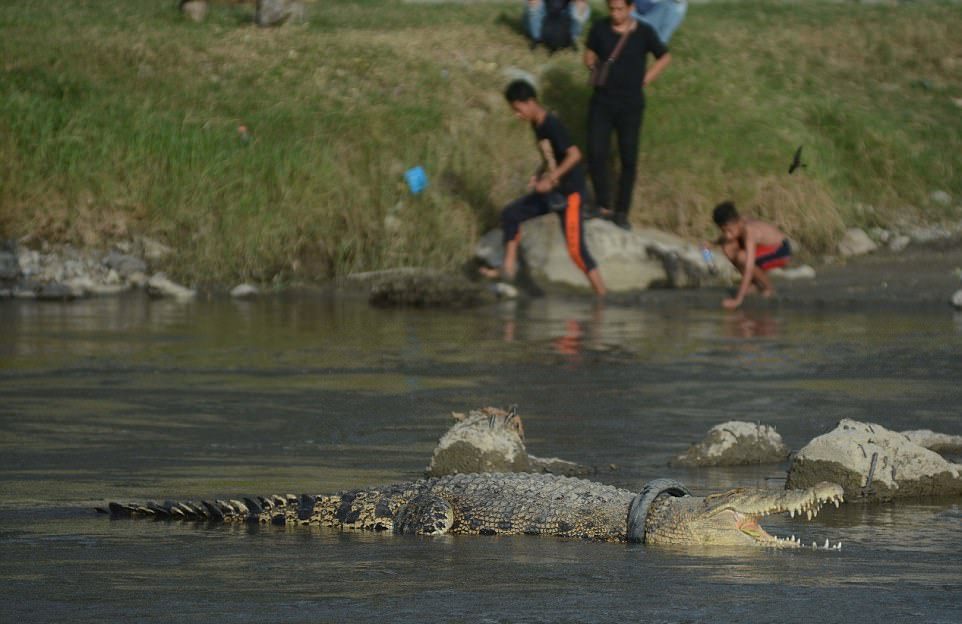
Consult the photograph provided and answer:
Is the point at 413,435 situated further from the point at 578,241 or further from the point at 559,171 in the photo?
the point at 578,241

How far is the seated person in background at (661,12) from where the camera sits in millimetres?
25250

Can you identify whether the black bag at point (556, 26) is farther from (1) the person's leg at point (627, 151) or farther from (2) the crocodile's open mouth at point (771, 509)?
(2) the crocodile's open mouth at point (771, 509)

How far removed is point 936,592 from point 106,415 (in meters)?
6.31

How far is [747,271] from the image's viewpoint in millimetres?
19656

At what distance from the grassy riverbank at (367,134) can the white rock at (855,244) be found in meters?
0.22

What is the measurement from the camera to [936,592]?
717cm

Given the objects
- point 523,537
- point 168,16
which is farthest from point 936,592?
point 168,16

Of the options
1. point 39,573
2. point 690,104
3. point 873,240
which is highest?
point 690,104

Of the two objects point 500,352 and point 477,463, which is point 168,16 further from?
point 477,463

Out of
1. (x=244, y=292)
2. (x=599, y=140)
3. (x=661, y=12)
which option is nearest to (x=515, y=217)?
(x=599, y=140)

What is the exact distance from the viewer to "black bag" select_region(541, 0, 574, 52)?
26.7m

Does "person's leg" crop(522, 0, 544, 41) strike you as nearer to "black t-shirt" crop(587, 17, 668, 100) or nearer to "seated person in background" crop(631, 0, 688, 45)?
"seated person in background" crop(631, 0, 688, 45)

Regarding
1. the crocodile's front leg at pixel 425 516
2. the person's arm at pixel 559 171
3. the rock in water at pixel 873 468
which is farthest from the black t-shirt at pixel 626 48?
the crocodile's front leg at pixel 425 516

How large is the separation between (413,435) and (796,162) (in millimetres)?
12500
